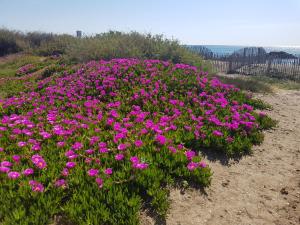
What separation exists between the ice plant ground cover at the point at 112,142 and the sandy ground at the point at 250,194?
0.81ft

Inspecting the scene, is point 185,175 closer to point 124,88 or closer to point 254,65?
point 124,88

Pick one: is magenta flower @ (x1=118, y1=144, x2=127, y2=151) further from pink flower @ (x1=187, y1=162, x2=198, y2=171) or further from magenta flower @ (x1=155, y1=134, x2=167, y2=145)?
pink flower @ (x1=187, y1=162, x2=198, y2=171)

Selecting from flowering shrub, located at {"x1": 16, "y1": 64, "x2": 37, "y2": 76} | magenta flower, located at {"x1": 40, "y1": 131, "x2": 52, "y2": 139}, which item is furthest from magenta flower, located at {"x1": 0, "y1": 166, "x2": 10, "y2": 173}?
flowering shrub, located at {"x1": 16, "y1": 64, "x2": 37, "y2": 76}

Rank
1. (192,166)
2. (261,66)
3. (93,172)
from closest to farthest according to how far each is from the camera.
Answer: (93,172) → (192,166) → (261,66)

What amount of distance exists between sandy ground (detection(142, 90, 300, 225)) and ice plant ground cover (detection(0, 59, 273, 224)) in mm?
248

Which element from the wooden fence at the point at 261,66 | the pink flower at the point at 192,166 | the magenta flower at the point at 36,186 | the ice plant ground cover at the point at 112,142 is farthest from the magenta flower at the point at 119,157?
the wooden fence at the point at 261,66

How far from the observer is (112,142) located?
5.20m

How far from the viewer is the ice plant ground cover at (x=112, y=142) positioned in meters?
3.75

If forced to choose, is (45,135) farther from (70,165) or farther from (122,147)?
(122,147)

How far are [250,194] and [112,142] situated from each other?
2338mm

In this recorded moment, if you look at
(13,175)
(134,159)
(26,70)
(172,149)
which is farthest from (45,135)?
(26,70)

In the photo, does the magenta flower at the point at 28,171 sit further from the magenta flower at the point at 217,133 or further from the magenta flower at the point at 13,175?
the magenta flower at the point at 217,133

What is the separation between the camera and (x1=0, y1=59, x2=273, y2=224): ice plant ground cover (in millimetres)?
3754

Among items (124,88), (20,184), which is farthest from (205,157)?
(124,88)
